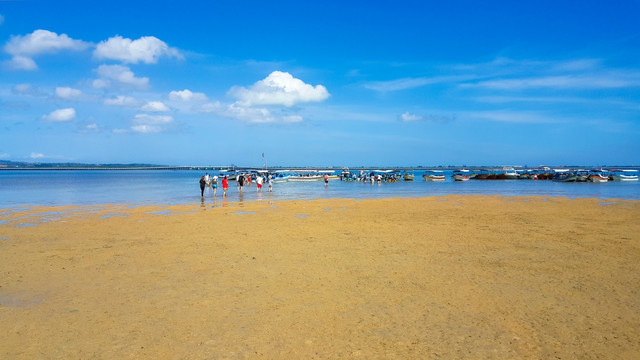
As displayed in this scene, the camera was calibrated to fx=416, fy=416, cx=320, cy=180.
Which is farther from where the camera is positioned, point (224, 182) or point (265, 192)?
point (265, 192)

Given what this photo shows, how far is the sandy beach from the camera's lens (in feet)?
18.0

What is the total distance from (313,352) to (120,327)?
2.94m

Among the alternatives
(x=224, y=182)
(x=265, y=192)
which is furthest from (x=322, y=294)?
(x=265, y=192)

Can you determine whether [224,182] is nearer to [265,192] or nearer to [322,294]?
[265,192]

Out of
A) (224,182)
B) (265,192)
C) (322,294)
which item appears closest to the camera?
(322,294)

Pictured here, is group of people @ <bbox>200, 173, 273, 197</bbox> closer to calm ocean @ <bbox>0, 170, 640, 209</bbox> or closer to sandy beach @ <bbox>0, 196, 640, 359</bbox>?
calm ocean @ <bbox>0, 170, 640, 209</bbox>

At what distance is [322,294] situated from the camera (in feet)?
24.8

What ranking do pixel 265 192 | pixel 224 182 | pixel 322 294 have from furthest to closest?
1. pixel 265 192
2. pixel 224 182
3. pixel 322 294

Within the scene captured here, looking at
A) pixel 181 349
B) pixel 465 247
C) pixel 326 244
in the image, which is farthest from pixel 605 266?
pixel 181 349

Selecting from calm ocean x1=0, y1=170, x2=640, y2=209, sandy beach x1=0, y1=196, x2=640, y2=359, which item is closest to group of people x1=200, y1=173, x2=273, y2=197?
calm ocean x1=0, y1=170, x2=640, y2=209

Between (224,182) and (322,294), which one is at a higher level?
(224,182)

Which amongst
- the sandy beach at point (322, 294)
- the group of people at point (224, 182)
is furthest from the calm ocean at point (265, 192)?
the sandy beach at point (322, 294)

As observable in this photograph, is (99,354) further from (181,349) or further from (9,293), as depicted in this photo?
(9,293)

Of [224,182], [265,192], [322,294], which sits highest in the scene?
[224,182]
